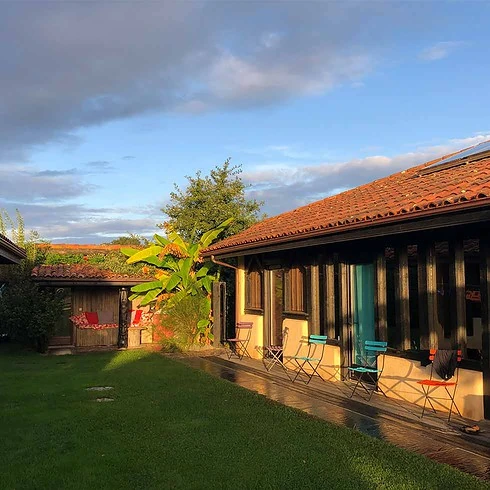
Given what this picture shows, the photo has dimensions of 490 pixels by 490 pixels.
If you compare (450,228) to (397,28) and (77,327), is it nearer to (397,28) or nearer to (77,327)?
(397,28)

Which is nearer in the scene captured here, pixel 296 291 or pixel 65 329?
pixel 296 291

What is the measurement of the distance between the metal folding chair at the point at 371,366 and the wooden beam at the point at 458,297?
1.35 metres

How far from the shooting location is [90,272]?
54.9 ft

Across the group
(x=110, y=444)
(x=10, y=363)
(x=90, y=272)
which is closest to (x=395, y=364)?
(x=110, y=444)

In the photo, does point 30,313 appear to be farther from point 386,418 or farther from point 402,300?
point 386,418

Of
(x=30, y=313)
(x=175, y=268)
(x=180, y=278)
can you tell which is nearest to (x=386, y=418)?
(x=180, y=278)

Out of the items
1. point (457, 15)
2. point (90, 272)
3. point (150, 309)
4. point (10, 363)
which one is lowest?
point (10, 363)

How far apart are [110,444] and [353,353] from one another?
5074mm

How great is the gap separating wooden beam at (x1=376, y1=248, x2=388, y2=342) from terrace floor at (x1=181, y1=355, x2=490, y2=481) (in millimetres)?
1072

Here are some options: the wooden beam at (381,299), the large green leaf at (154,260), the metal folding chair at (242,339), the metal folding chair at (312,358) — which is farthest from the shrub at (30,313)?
the wooden beam at (381,299)

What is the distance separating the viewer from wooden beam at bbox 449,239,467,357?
22.3ft

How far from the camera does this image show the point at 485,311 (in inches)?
255

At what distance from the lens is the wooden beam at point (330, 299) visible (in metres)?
9.63

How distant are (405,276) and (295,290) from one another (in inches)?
143
